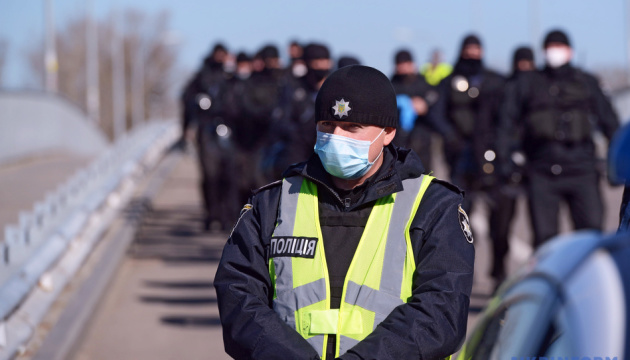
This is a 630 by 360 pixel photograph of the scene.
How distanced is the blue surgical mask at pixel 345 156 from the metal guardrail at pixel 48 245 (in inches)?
98.5

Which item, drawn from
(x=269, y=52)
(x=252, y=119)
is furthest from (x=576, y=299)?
(x=252, y=119)

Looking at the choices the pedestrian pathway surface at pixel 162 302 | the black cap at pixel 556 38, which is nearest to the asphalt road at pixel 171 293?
the pedestrian pathway surface at pixel 162 302

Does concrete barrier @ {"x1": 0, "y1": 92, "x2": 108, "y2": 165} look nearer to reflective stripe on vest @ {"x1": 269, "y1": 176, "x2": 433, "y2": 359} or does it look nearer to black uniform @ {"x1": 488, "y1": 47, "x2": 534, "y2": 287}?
black uniform @ {"x1": 488, "y1": 47, "x2": 534, "y2": 287}

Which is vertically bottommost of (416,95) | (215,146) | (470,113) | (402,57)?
(215,146)

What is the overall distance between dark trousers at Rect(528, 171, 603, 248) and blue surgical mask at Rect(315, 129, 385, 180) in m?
6.00

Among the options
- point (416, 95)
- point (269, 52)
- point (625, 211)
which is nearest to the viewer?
point (625, 211)

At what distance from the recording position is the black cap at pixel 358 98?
399cm

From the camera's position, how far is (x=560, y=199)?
32.8 ft

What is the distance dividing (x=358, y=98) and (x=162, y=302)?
7326 mm

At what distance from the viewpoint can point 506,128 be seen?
10391mm

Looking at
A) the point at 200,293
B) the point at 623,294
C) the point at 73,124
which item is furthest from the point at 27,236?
the point at 73,124

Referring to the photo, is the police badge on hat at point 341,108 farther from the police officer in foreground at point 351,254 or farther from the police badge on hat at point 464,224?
the police badge on hat at point 464,224

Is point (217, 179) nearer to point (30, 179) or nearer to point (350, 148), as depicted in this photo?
point (30, 179)

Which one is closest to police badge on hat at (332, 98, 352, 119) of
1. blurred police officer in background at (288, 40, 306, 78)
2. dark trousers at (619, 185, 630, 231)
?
dark trousers at (619, 185, 630, 231)
